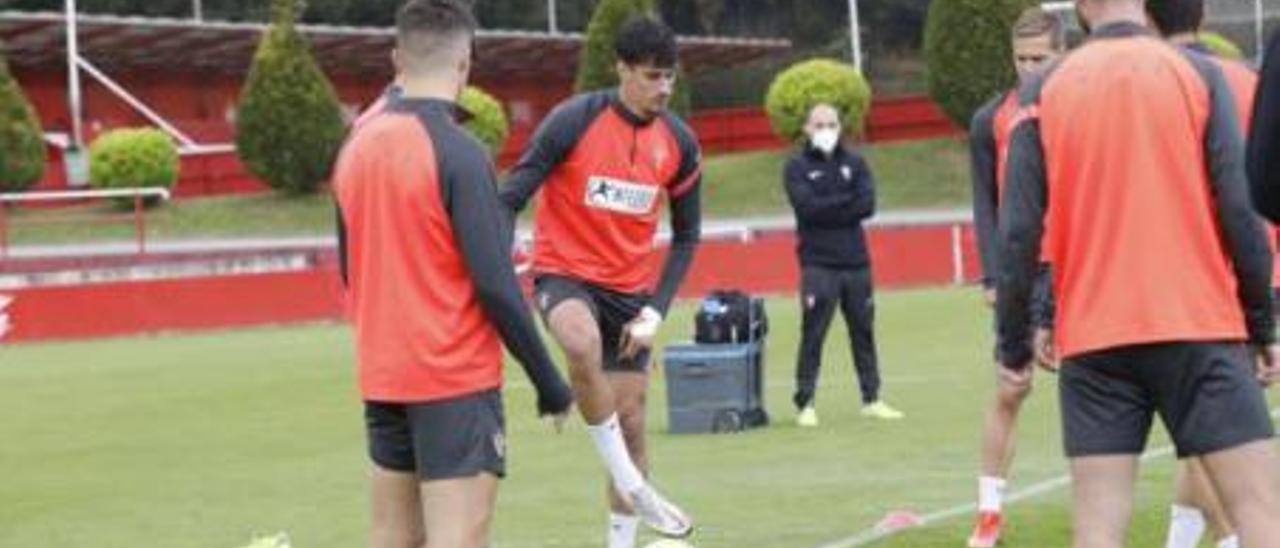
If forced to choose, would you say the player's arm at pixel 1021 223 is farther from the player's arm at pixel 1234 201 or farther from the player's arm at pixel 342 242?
the player's arm at pixel 342 242

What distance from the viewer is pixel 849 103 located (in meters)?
48.0

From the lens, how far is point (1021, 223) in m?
6.51

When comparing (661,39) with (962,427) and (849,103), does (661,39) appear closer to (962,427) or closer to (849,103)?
(962,427)

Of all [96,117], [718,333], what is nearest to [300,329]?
[718,333]

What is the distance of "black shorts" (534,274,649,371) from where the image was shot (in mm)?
9773

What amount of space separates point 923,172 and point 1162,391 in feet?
146

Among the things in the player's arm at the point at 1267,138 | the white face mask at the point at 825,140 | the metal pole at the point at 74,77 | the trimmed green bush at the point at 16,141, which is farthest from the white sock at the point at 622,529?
the metal pole at the point at 74,77

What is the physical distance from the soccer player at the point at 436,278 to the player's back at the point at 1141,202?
4.96 feet

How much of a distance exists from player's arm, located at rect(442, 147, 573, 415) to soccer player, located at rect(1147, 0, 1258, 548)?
1.88 metres

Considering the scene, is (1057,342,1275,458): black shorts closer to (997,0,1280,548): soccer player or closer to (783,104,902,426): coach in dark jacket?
(997,0,1280,548): soccer player

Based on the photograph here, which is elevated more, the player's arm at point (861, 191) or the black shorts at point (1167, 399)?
the black shorts at point (1167, 399)

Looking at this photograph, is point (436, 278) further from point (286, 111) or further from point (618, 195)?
point (286, 111)

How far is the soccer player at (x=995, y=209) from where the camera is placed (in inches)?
378

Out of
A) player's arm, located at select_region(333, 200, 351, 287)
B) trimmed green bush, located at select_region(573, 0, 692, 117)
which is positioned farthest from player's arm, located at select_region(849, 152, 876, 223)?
trimmed green bush, located at select_region(573, 0, 692, 117)
